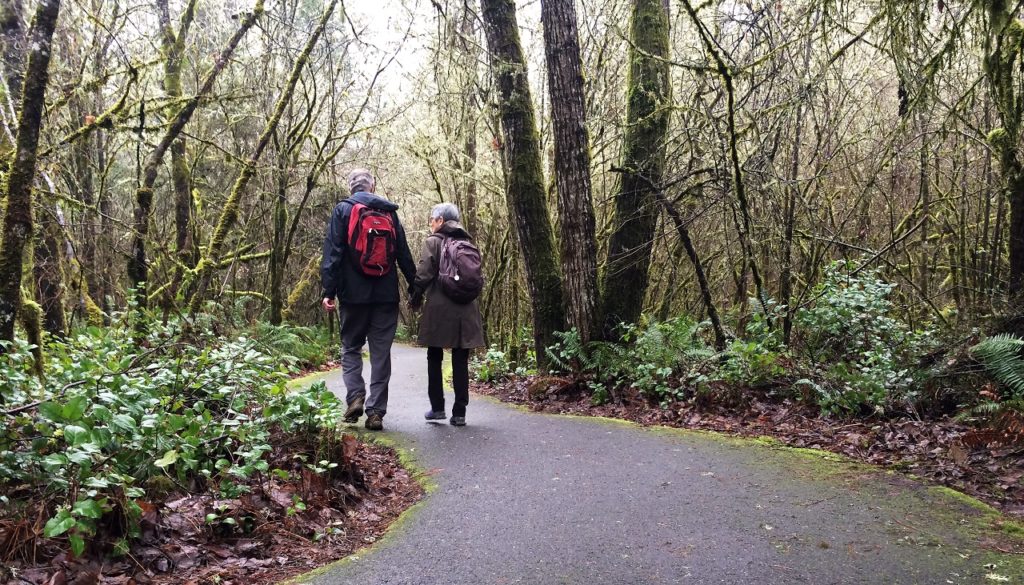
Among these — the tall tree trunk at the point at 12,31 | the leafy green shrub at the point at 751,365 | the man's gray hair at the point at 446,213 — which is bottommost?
the leafy green shrub at the point at 751,365

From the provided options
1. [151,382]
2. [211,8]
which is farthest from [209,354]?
[211,8]

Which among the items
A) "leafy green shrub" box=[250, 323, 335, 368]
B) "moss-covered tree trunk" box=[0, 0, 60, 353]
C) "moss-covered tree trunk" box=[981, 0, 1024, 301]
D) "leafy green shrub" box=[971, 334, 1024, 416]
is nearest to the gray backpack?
"moss-covered tree trunk" box=[0, 0, 60, 353]

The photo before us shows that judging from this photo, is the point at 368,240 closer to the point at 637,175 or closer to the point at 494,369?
the point at 637,175

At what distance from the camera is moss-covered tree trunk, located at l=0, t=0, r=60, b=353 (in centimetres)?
450

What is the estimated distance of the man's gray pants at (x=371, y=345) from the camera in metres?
6.46

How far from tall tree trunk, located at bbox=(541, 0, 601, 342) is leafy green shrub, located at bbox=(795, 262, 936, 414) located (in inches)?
103

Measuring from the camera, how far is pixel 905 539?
3309mm

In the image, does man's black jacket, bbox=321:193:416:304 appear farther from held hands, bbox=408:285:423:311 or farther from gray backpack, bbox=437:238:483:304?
gray backpack, bbox=437:238:483:304

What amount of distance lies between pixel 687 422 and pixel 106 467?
5.02 m

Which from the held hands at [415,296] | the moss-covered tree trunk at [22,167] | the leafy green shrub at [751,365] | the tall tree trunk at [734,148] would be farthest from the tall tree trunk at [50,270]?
the leafy green shrub at [751,365]

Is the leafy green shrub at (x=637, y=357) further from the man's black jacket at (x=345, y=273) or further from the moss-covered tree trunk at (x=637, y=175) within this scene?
the man's black jacket at (x=345, y=273)

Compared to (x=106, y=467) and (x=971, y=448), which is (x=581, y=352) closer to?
(x=971, y=448)

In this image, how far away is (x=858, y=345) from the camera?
6.65 meters

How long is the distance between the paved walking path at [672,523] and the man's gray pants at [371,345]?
118 cm
